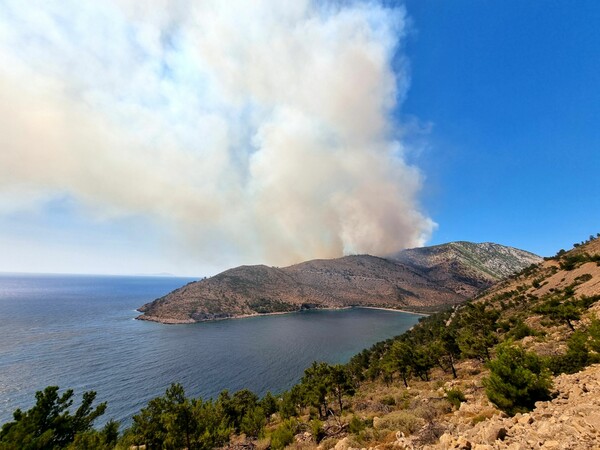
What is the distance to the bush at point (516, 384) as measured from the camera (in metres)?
14.5

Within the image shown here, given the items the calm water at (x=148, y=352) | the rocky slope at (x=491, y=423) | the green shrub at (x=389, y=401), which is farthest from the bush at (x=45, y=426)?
the calm water at (x=148, y=352)

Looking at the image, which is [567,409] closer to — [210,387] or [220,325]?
[210,387]

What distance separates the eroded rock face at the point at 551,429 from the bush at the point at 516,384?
747 millimetres

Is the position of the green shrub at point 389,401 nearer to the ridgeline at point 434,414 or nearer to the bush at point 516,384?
the ridgeline at point 434,414

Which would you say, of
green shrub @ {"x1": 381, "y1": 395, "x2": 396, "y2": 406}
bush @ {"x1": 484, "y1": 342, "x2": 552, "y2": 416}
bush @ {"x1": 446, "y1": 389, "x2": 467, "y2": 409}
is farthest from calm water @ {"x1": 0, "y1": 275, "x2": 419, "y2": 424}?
bush @ {"x1": 484, "y1": 342, "x2": 552, "y2": 416}

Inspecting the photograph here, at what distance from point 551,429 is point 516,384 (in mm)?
6154

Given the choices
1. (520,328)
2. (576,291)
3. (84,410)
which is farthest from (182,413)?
(576,291)

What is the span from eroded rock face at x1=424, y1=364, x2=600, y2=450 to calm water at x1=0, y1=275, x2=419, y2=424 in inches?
2689

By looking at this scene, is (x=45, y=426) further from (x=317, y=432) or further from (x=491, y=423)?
(x=491, y=423)

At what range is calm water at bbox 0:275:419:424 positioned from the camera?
2751 inches

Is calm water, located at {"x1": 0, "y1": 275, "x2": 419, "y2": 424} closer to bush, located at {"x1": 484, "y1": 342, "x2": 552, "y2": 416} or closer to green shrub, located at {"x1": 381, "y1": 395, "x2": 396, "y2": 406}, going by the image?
green shrub, located at {"x1": 381, "y1": 395, "x2": 396, "y2": 406}

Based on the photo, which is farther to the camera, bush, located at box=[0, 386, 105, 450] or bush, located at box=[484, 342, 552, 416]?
bush, located at box=[0, 386, 105, 450]

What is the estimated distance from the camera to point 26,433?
18719 mm

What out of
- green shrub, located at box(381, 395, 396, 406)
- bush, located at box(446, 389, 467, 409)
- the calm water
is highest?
bush, located at box(446, 389, 467, 409)
